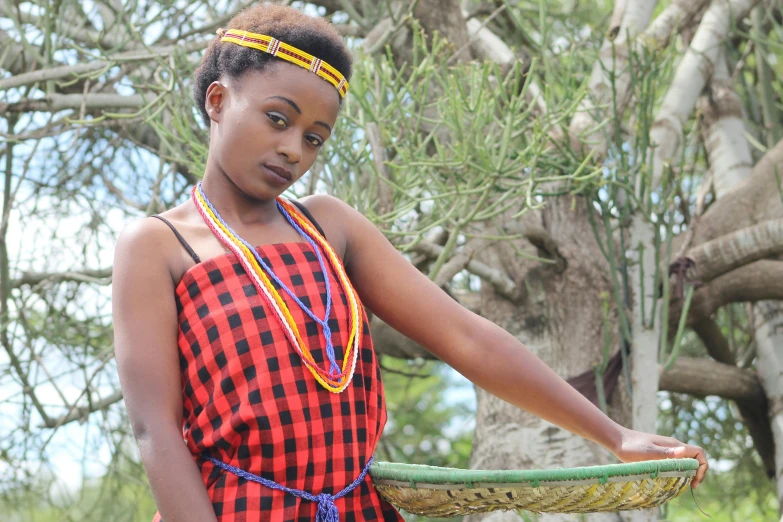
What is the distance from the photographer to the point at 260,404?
1.30 metres

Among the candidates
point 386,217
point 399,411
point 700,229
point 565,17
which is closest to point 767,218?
point 700,229

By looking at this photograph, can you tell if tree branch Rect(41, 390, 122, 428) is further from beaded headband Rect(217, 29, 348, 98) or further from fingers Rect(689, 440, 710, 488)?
fingers Rect(689, 440, 710, 488)

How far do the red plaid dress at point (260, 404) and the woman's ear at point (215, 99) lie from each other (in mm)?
240

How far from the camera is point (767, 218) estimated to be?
3711 millimetres

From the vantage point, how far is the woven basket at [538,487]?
50.9 inches

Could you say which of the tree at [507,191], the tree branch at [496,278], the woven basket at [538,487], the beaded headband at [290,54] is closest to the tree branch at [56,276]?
the tree at [507,191]

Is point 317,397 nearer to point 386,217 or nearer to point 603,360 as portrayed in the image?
point 386,217

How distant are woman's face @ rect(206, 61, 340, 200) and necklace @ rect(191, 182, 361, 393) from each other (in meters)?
0.07

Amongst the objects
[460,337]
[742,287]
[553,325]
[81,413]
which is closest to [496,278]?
[553,325]

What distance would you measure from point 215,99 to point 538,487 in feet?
2.44

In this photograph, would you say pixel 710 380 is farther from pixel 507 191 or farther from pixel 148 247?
pixel 148 247

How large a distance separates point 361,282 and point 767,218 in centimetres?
262

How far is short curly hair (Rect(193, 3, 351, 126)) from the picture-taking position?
1.44m

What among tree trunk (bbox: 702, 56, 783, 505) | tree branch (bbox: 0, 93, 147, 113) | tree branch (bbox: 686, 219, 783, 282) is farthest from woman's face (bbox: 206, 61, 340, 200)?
tree trunk (bbox: 702, 56, 783, 505)
